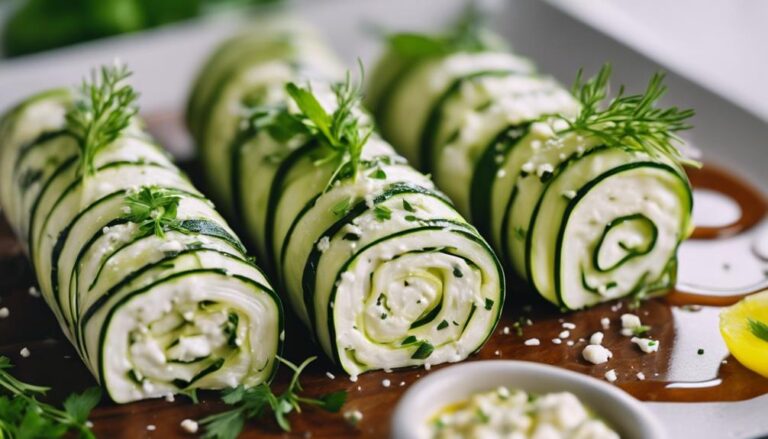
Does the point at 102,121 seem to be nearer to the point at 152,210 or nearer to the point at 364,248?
the point at 152,210

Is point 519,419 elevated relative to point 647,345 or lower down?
elevated

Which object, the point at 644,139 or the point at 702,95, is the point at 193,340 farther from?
the point at 702,95

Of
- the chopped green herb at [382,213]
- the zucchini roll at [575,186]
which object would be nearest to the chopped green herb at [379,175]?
the chopped green herb at [382,213]

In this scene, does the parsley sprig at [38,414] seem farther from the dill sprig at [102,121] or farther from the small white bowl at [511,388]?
the small white bowl at [511,388]

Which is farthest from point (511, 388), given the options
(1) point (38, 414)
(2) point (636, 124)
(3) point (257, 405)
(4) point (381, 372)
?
(1) point (38, 414)

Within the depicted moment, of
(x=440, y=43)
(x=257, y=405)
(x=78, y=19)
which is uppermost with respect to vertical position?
(x=440, y=43)
